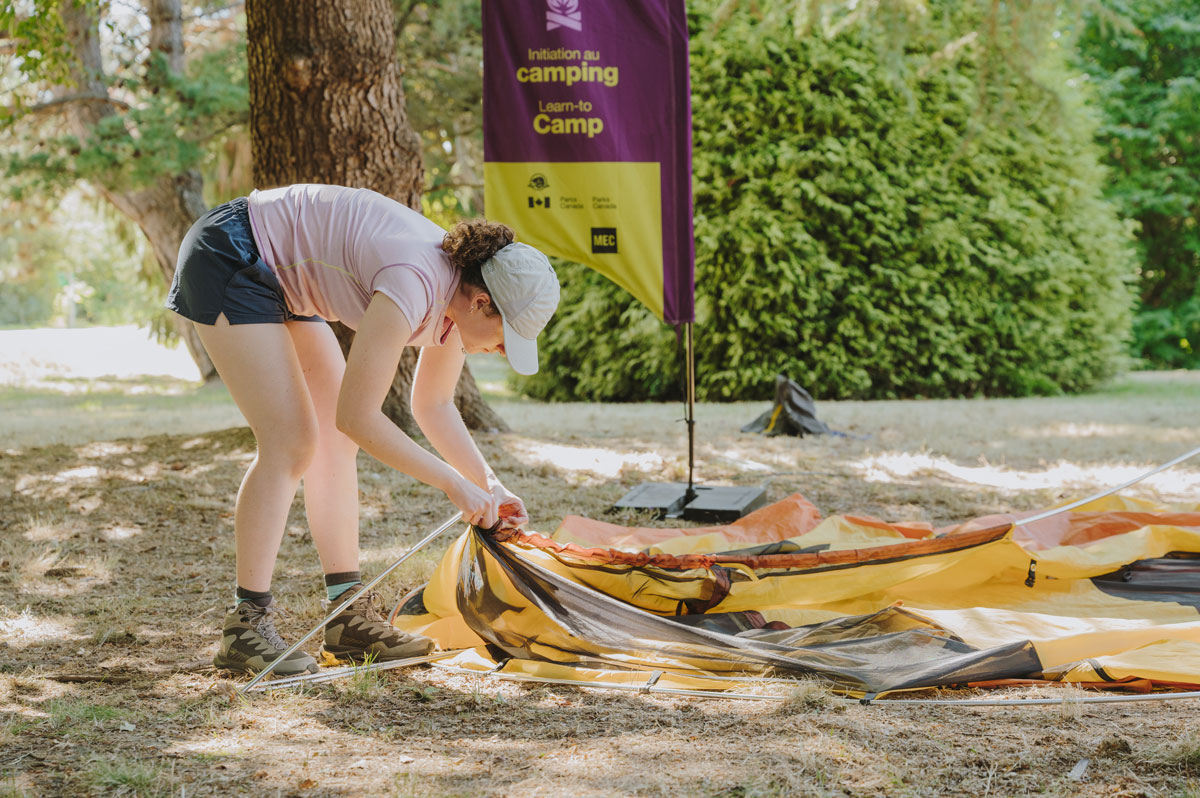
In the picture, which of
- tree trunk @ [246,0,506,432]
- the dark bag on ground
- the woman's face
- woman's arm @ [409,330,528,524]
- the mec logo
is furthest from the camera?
the dark bag on ground

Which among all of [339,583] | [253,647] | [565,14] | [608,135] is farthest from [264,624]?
[565,14]

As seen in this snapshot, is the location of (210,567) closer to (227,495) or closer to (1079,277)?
(227,495)

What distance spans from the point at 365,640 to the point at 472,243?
3.21 feet

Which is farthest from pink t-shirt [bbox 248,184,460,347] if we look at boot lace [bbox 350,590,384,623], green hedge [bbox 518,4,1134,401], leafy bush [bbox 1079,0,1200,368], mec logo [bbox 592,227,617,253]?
leafy bush [bbox 1079,0,1200,368]

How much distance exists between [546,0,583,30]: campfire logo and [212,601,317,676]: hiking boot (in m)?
2.61

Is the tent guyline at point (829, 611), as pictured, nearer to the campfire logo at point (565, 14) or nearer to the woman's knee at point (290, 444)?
the woman's knee at point (290, 444)

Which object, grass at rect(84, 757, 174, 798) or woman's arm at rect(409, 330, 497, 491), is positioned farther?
woman's arm at rect(409, 330, 497, 491)

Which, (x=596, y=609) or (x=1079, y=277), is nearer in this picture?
(x=596, y=609)

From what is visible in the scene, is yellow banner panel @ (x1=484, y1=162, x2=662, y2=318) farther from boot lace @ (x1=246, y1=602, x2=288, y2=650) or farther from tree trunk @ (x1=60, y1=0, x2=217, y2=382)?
Answer: tree trunk @ (x1=60, y1=0, x2=217, y2=382)

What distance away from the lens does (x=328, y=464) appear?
2244 millimetres

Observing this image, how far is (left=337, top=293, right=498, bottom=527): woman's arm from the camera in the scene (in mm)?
1812

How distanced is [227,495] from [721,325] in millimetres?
5632

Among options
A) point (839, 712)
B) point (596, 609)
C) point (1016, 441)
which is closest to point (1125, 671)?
point (839, 712)

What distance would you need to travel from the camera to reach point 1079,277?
9.56m
